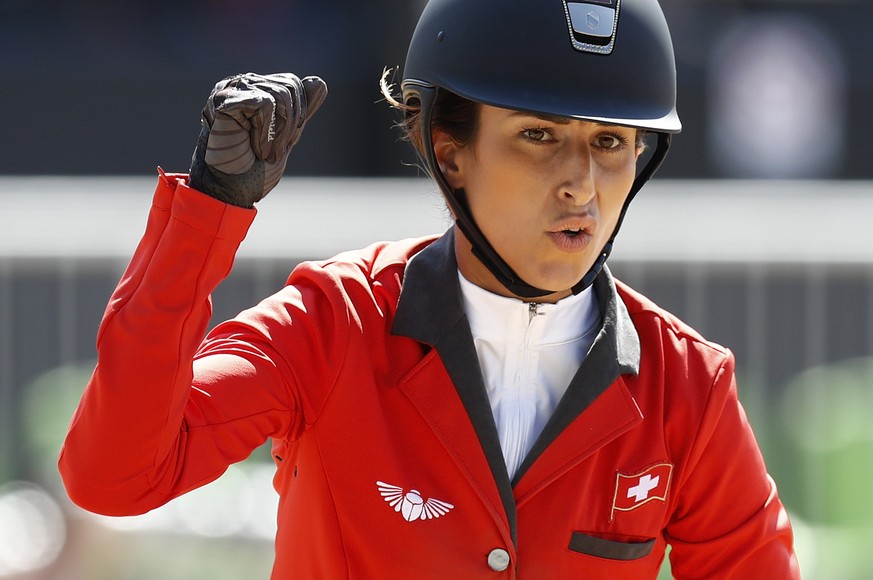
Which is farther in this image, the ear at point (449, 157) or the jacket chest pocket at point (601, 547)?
the ear at point (449, 157)

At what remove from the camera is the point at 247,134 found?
2.23 meters

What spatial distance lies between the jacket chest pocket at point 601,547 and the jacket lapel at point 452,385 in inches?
4.8

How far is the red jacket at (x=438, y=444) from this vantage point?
8.00 ft

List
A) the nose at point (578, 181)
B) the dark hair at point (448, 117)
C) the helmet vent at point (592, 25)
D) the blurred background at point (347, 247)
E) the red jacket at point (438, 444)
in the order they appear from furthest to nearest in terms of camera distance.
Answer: the blurred background at point (347, 247) < the dark hair at point (448, 117) < the helmet vent at point (592, 25) < the nose at point (578, 181) < the red jacket at point (438, 444)

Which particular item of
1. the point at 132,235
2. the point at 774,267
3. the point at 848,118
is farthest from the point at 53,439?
the point at 848,118

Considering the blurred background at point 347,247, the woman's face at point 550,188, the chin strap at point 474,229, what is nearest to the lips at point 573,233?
the woman's face at point 550,188

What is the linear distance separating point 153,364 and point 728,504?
1086mm

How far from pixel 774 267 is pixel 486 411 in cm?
282

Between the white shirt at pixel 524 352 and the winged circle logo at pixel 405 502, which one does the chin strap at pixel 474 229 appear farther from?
the winged circle logo at pixel 405 502

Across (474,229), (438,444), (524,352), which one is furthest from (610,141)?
(438,444)

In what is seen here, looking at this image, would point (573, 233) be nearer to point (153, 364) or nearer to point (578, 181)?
point (578, 181)

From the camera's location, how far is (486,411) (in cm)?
258

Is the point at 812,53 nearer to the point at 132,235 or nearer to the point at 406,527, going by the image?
the point at 132,235

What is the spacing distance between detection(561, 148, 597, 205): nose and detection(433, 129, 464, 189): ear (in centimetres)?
30
